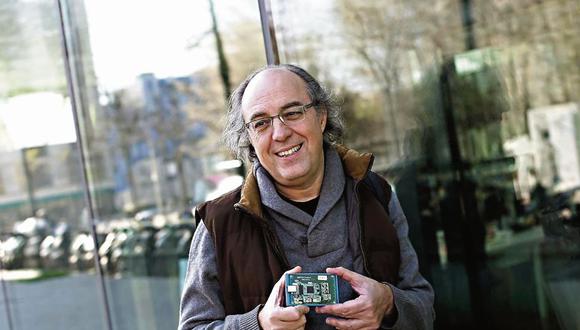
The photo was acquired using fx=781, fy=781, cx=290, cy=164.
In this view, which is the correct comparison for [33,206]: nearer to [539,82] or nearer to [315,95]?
[539,82]

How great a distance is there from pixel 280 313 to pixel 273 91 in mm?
606

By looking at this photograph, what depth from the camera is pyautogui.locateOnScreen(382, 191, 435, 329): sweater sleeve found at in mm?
Result: 2123

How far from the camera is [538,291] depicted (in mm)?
4062

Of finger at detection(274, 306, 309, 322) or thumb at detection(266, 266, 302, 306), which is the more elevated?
thumb at detection(266, 266, 302, 306)

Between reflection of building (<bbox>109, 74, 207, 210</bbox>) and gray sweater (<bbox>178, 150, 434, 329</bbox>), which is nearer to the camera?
gray sweater (<bbox>178, 150, 434, 329</bbox>)

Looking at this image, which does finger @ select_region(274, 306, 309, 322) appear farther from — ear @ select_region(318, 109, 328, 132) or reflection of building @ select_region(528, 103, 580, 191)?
reflection of building @ select_region(528, 103, 580, 191)

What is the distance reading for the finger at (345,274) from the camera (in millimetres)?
1980

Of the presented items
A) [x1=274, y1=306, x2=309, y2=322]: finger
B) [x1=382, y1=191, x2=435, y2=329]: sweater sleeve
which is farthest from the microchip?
[x1=382, y1=191, x2=435, y2=329]: sweater sleeve

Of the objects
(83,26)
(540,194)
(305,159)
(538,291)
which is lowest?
→ (538,291)

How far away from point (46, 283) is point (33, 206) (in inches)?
24.6

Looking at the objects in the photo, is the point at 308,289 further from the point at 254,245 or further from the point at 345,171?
the point at 345,171

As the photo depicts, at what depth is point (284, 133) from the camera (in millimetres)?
2107

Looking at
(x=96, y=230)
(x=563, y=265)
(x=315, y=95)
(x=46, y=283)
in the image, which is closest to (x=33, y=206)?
Result: (x=46, y=283)

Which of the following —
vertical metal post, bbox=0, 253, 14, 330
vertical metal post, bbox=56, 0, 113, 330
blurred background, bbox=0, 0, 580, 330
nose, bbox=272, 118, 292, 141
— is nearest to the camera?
Result: nose, bbox=272, 118, 292, 141
